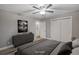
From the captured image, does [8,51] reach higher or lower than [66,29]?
lower

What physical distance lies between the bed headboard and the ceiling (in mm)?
352

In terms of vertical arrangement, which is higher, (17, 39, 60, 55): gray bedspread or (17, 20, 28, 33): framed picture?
(17, 20, 28, 33): framed picture

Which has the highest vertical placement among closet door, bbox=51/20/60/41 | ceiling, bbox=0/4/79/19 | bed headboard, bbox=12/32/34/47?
ceiling, bbox=0/4/79/19

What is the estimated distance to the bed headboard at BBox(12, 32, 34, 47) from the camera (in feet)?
4.20

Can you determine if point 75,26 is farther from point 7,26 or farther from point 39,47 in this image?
point 7,26

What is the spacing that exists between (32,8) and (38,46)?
2.21 feet

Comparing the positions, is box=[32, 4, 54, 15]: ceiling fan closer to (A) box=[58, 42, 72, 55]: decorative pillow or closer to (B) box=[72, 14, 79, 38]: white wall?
(B) box=[72, 14, 79, 38]: white wall

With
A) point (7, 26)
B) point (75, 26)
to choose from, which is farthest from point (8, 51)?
point (75, 26)

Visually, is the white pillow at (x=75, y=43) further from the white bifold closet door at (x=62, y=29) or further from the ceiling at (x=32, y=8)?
the ceiling at (x=32, y=8)

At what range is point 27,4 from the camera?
1222mm

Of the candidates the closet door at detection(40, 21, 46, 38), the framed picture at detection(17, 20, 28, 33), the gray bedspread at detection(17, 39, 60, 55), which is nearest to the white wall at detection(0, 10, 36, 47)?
the framed picture at detection(17, 20, 28, 33)

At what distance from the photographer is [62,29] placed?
53.0 inches
